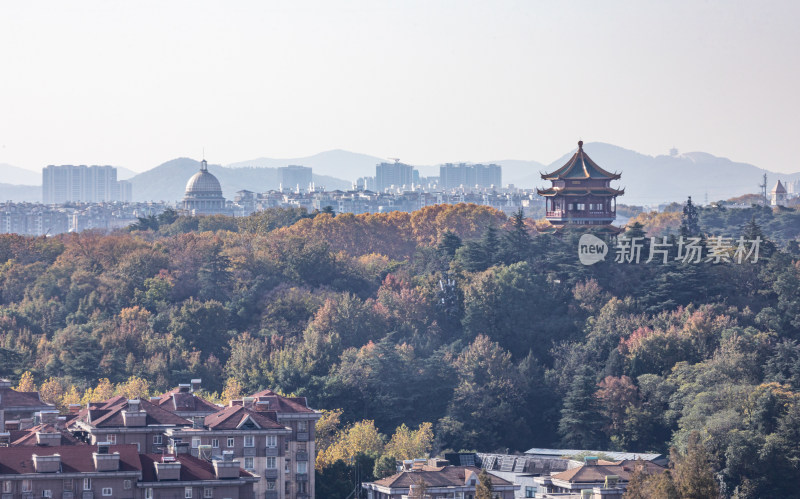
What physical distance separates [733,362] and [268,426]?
2536 centimetres

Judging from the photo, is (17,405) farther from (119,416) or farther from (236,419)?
(236,419)

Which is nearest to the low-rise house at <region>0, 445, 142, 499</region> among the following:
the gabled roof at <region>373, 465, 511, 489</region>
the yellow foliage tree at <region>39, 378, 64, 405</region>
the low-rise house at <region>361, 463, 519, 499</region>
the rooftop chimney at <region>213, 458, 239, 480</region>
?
the rooftop chimney at <region>213, 458, 239, 480</region>

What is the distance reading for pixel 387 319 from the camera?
86.4 metres

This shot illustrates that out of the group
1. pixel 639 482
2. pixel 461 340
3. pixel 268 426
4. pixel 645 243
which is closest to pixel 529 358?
Result: pixel 461 340

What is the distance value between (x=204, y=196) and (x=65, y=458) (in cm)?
14133

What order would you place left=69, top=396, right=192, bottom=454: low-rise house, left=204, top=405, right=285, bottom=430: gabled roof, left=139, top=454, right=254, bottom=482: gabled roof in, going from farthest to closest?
1. left=204, top=405, right=285, bottom=430: gabled roof
2. left=69, top=396, right=192, bottom=454: low-rise house
3. left=139, top=454, right=254, bottom=482: gabled roof

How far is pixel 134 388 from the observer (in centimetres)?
7300

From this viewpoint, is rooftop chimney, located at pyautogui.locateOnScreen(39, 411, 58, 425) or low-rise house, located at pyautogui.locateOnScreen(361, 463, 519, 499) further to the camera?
rooftop chimney, located at pyautogui.locateOnScreen(39, 411, 58, 425)

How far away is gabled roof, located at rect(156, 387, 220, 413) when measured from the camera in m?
59.7

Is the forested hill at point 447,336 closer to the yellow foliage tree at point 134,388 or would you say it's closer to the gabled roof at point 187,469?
the yellow foliage tree at point 134,388

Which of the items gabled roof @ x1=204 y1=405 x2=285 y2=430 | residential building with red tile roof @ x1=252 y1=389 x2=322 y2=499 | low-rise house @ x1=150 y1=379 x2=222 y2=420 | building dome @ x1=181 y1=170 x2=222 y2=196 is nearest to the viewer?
gabled roof @ x1=204 y1=405 x2=285 y2=430

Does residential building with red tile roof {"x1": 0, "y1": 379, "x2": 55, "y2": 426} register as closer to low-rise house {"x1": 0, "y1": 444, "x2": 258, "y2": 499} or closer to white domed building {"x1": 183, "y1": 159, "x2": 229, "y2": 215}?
low-rise house {"x1": 0, "y1": 444, "x2": 258, "y2": 499}

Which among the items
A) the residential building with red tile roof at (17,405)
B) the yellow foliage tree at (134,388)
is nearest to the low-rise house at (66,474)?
the residential building with red tile roof at (17,405)

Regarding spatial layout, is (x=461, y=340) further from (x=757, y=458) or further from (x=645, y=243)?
(x=757, y=458)
